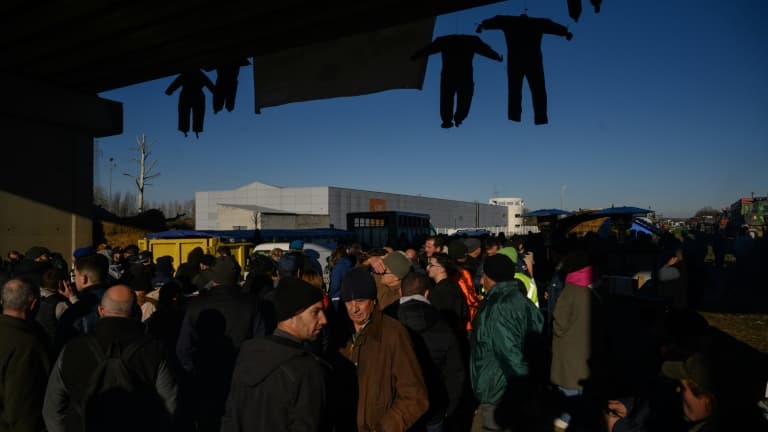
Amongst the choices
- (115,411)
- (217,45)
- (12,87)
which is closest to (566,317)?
(115,411)

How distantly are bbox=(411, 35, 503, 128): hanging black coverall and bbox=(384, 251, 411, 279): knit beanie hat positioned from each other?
200 cm

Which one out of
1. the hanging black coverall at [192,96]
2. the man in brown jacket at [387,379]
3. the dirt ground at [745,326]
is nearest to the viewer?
the man in brown jacket at [387,379]

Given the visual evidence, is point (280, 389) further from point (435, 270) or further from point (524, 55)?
point (524, 55)

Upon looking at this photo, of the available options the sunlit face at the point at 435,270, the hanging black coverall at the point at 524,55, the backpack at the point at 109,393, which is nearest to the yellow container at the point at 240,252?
the sunlit face at the point at 435,270

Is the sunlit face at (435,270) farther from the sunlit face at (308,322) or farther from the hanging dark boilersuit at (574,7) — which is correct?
the sunlit face at (308,322)

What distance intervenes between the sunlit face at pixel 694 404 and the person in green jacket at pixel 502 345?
58.4 inches

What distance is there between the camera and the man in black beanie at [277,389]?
7.23ft

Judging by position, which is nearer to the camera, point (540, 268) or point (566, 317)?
point (566, 317)

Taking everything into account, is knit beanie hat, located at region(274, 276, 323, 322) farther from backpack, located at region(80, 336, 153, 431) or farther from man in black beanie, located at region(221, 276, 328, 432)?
backpack, located at region(80, 336, 153, 431)

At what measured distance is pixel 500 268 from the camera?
13.4 ft

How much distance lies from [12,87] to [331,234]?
59.0 feet

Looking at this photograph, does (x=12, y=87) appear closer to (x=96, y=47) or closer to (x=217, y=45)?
(x=96, y=47)

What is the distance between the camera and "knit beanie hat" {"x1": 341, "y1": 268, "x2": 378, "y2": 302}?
301cm

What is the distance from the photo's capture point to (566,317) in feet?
14.7
